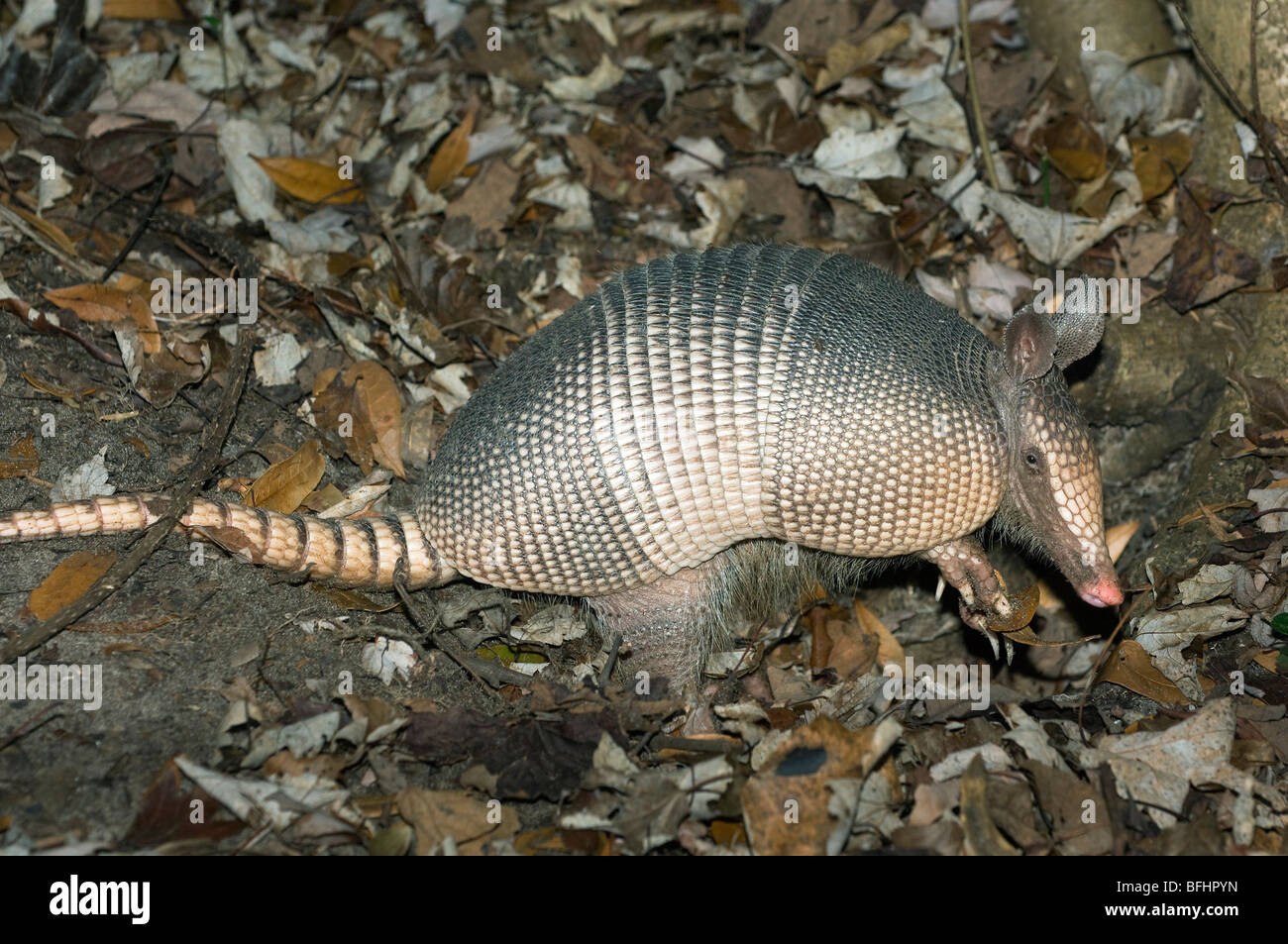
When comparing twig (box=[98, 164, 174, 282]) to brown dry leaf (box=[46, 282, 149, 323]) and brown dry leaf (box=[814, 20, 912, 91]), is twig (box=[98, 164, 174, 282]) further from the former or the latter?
brown dry leaf (box=[814, 20, 912, 91])

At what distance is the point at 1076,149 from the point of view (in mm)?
6508

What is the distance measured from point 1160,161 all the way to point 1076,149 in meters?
0.48

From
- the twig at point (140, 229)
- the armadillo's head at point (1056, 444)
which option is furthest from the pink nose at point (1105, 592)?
the twig at point (140, 229)

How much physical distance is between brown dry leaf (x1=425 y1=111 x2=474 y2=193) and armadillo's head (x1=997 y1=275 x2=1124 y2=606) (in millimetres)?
3646

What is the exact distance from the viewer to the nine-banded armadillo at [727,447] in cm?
445

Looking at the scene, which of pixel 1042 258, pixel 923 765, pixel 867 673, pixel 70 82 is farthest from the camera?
pixel 70 82

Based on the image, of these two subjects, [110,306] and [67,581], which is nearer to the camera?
[67,581]

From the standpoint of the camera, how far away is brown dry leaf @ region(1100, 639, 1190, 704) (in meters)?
4.73

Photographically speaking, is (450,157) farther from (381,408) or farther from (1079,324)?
(1079,324)

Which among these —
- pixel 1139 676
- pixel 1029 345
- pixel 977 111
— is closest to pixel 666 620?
pixel 1029 345

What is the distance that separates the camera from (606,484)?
447 cm

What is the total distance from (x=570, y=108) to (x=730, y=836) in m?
4.95
